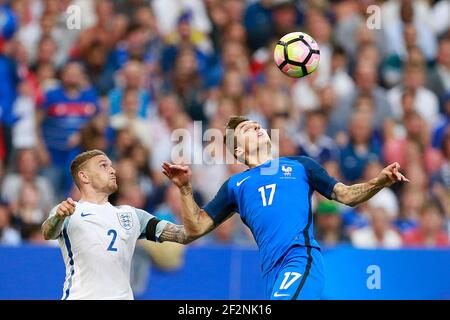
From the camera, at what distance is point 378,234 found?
1493cm

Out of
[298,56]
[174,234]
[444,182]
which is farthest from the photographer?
[444,182]

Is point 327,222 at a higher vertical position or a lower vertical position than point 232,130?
lower

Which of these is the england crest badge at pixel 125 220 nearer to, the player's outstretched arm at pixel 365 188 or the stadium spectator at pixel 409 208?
the player's outstretched arm at pixel 365 188

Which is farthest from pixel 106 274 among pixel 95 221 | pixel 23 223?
pixel 23 223

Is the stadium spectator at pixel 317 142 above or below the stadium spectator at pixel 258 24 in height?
below

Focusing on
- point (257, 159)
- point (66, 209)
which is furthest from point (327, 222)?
point (66, 209)

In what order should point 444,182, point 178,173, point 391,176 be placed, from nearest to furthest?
point 391,176, point 178,173, point 444,182

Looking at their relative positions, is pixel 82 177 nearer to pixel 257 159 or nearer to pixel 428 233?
pixel 257 159

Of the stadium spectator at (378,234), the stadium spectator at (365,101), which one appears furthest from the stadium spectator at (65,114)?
the stadium spectator at (378,234)

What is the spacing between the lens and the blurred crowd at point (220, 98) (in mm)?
15227

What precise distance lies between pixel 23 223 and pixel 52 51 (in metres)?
3.46

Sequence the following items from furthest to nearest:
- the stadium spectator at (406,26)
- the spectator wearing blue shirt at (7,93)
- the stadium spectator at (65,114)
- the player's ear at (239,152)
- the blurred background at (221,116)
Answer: the stadium spectator at (406,26)
the spectator wearing blue shirt at (7,93)
the stadium spectator at (65,114)
the blurred background at (221,116)
the player's ear at (239,152)

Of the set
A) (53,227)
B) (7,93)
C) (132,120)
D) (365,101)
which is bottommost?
(53,227)

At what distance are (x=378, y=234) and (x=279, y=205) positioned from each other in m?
5.70
